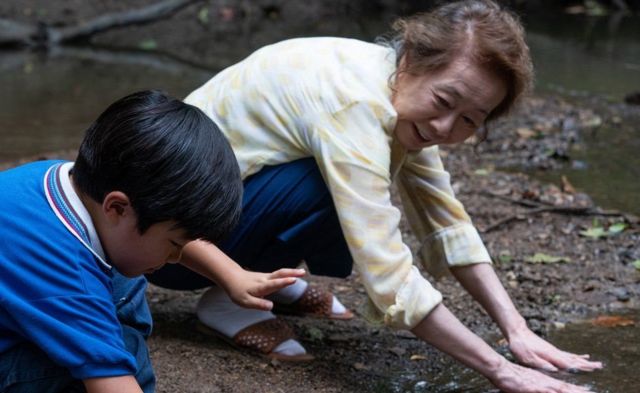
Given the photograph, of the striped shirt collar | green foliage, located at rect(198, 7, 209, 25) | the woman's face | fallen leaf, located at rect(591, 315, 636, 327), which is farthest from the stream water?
green foliage, located at rect(198, 7, 209, 25)

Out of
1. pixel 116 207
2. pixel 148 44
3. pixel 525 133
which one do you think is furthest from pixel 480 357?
pixel 148 44

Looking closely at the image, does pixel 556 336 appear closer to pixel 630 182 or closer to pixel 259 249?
pixel 259 249

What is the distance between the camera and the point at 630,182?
4426 millimetres

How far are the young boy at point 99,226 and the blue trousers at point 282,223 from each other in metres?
0.83

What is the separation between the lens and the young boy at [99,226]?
1515 mm

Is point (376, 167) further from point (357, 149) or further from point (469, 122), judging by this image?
point (469, 122)

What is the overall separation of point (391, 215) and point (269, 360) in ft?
1.97

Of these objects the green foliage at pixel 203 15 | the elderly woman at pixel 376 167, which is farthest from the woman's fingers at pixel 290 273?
the green foliage at pixel 203 15

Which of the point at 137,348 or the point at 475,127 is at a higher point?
the point at 475,127

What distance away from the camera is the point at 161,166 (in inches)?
60.7

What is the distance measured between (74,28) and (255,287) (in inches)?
313

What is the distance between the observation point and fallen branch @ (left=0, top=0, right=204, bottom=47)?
8.90 metres

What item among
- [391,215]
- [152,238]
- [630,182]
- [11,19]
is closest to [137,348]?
[152,238]

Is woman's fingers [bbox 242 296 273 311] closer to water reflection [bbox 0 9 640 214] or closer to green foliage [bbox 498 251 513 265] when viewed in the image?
green foliage [bbox 498 251 513 265]
